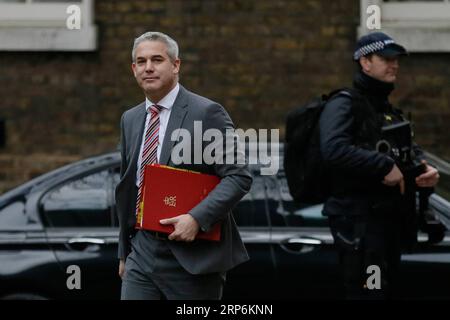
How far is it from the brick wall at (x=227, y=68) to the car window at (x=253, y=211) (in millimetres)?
3862

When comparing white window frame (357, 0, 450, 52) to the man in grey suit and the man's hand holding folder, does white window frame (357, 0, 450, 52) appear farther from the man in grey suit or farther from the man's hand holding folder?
the man's hand holding folder

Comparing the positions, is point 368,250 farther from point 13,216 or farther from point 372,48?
point 13,216

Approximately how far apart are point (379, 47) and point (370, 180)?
2.21 feet

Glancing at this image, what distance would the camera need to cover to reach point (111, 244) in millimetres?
6742

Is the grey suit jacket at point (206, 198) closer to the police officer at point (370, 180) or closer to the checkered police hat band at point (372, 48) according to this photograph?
the police officer at point (370, 180)

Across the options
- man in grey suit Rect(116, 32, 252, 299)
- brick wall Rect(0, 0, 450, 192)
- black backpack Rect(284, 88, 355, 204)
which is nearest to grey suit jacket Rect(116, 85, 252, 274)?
man in grey suit Rect(116, 32, 252, 299)

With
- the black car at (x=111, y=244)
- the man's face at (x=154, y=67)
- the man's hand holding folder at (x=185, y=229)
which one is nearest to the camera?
the man's hand holding folder at (x=185, y=229)

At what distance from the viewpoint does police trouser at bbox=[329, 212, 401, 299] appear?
17.1 ft

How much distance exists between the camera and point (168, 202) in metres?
4.66

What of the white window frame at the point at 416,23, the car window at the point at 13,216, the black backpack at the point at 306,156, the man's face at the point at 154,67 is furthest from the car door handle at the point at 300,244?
the white window frame at the point at 416,23

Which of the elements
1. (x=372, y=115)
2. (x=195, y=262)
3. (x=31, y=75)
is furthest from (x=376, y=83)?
(x=31, y=75)

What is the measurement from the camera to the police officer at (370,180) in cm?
521

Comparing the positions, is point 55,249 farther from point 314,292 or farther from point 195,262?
point 195,262

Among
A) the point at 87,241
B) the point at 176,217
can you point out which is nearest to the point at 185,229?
the point at 176,217
